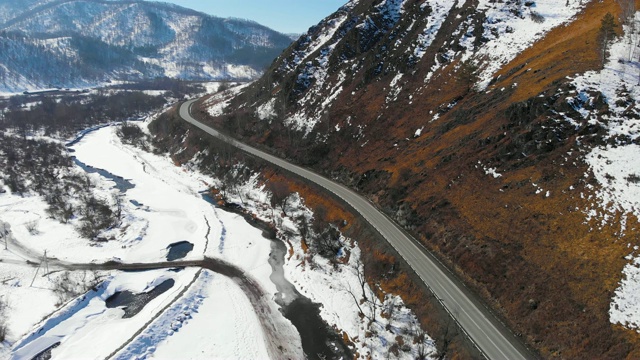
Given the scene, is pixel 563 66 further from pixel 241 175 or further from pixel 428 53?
pixel 241 175

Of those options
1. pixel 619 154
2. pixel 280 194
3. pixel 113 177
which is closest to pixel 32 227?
pixel 113 177

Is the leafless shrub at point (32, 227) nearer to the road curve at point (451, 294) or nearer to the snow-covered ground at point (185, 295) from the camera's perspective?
the snow-covered ground at point (185, 295)

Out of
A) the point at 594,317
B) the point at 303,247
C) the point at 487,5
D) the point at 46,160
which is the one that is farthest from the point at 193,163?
the point at 594,317

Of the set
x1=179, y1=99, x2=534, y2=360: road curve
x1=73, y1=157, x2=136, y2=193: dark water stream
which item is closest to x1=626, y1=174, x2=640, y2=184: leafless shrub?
x1=179, y1=99, x2=534, y2=360: road curve

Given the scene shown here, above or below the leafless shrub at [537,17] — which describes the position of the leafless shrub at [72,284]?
below

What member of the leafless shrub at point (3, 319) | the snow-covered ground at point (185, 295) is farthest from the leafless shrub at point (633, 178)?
the leafless shrub at point (3, 319)

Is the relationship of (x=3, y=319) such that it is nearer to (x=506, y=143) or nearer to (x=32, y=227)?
(x=32, y=227)
